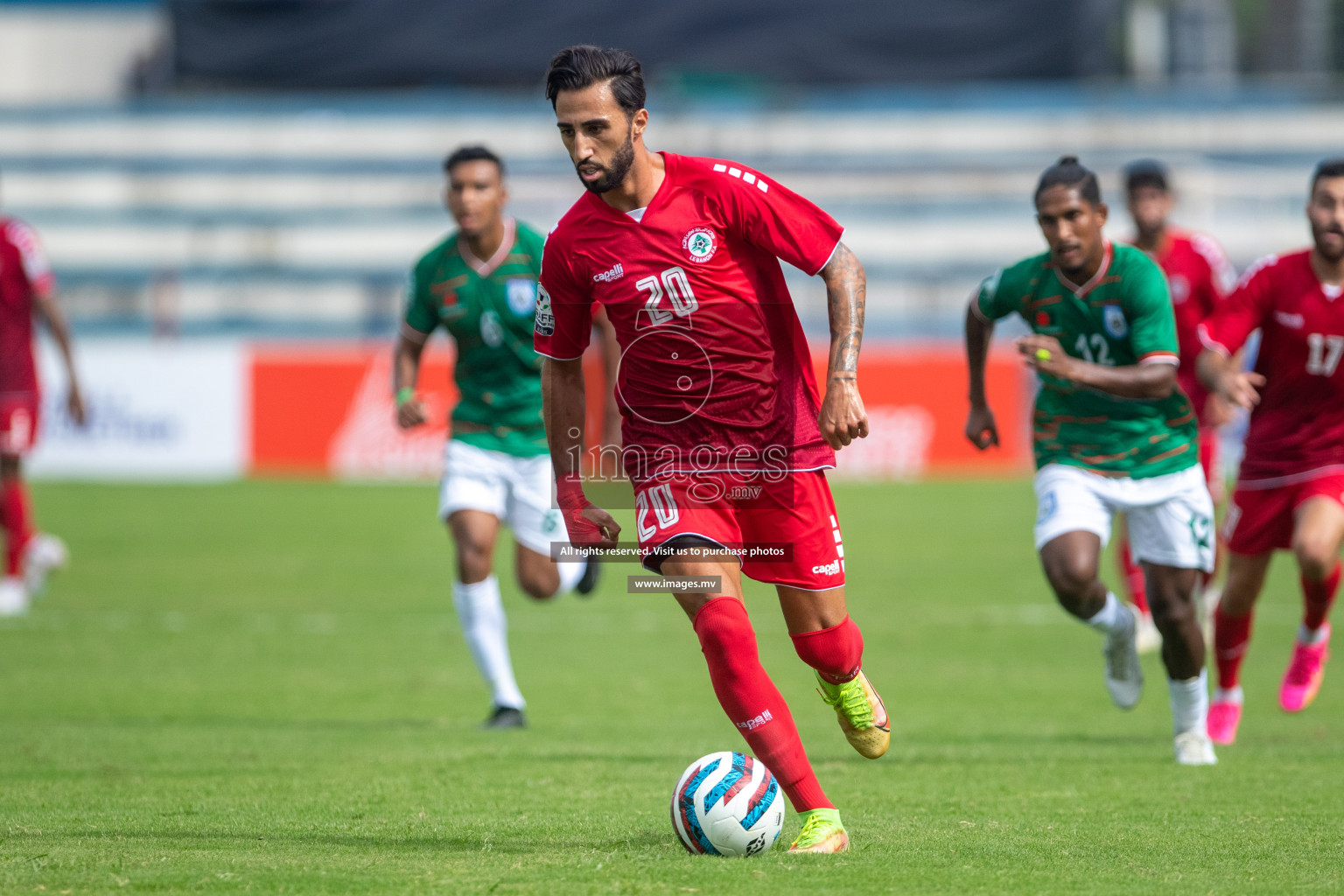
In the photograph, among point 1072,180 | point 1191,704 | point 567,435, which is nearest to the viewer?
point 567,435

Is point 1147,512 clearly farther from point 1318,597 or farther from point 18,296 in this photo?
point 18,296

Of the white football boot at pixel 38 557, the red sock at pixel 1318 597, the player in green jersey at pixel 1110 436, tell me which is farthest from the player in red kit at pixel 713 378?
the white football boot at pixel 38 557

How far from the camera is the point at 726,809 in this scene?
4.86 metres

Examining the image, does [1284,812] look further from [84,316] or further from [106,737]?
[84,316]

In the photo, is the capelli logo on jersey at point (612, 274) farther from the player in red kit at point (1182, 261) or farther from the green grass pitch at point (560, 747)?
the player in red kit at point (1182, 261)

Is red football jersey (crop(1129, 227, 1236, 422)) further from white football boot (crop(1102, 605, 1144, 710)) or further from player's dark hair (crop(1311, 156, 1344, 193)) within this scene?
white football boot (crop(1102, 605, 1144, 710))

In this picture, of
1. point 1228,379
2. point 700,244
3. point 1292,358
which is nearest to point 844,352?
point 700,244

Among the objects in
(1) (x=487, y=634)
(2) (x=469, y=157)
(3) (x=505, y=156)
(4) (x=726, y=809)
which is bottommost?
(1) (x=487, y=634)

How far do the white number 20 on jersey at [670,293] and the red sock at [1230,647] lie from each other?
3944mm

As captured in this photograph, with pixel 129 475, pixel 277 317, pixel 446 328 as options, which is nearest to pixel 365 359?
pixel 129 475

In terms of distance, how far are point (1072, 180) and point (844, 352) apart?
226 cm

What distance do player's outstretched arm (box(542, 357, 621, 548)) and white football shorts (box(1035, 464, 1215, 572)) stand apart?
2.38 m

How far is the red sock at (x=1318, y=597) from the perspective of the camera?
25.3 feet

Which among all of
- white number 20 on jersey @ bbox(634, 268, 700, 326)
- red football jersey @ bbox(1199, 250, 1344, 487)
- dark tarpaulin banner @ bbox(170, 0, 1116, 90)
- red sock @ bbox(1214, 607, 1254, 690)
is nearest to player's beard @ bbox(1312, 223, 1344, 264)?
red football jersey @ bbox(1199, 250, 1344, 487)
